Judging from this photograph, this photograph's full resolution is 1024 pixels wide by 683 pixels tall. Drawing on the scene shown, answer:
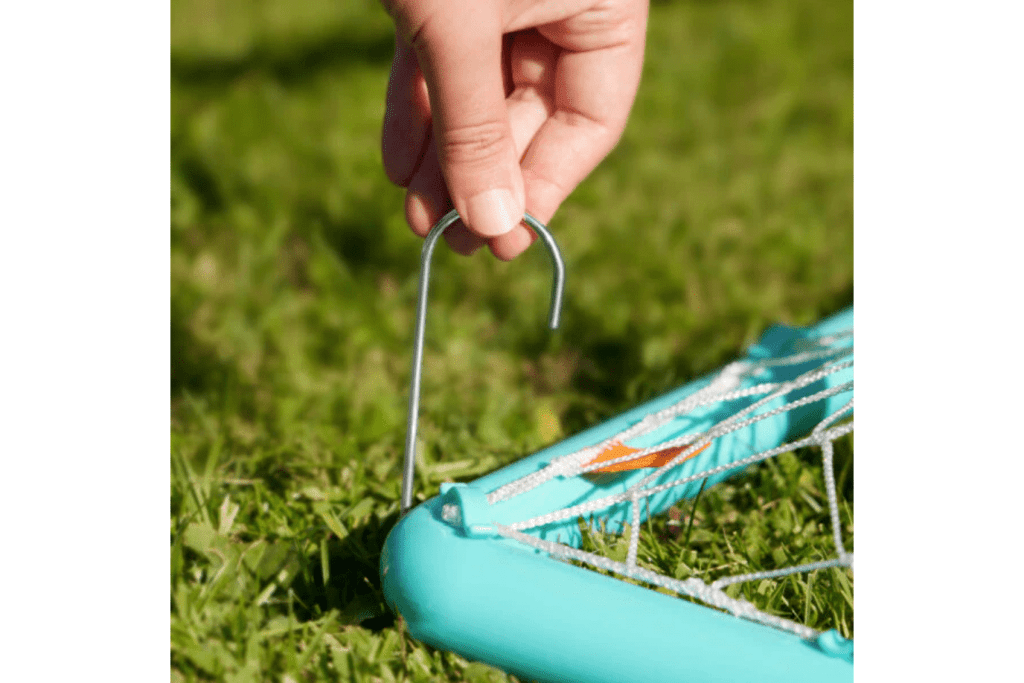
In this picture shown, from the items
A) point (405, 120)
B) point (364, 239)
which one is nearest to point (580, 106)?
point (405, 120)

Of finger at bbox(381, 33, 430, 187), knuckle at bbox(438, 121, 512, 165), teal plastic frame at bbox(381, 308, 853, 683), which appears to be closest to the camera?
teal plastic frame at bbox(381, 308, 853, 683)

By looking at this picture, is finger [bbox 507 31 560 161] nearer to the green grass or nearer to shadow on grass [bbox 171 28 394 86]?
the green grass

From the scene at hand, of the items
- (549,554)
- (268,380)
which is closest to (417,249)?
(268,380)

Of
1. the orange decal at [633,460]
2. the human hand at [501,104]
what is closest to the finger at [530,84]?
the human hand at [501,104]

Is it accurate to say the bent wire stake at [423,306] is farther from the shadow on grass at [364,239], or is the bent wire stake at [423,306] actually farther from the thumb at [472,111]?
the shadow on grass at [364,239]

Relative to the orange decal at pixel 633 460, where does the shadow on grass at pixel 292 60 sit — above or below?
above

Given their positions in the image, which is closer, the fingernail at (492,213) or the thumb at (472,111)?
the thumb at (472,111)

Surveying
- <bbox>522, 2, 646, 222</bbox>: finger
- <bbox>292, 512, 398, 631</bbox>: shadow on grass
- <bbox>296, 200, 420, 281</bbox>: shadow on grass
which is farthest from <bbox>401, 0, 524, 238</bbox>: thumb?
<bbox>296, 200, 420, 281</bbox>: shadow on grass
